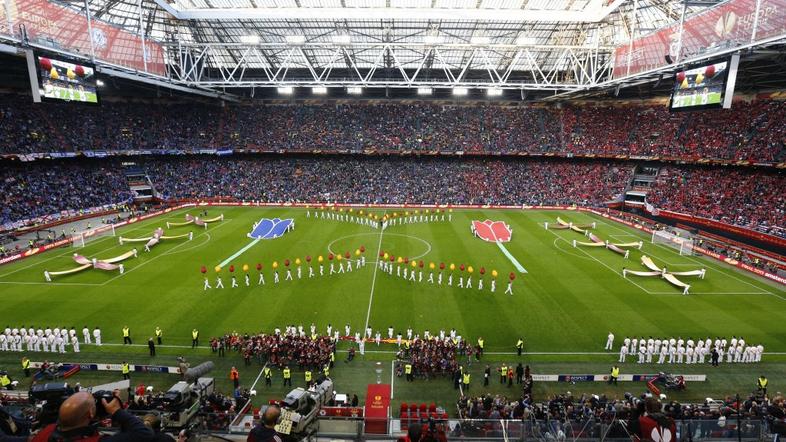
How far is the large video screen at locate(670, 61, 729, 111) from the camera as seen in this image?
25.3m

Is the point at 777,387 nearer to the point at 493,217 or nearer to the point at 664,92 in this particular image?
the point at 493,217

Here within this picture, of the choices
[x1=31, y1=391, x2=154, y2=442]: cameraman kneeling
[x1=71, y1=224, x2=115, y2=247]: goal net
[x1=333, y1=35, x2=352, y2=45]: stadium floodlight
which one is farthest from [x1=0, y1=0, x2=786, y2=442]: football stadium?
[x1=333, y1=35, x2=352, y2=45]: stadium floodlight

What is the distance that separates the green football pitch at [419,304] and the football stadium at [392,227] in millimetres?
194

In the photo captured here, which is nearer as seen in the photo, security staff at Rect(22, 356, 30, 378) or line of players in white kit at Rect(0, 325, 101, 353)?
security staff at Rect(22, 356, 30, 378)

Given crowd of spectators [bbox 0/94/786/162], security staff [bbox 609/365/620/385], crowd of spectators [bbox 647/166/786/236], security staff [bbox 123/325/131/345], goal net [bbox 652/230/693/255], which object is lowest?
security staff [bbox 609/365/620/385]

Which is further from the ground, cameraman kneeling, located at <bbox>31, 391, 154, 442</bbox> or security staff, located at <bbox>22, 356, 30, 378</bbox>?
cameraman kneeling, located at <bbox>31, 391, 154, 442</bbox>

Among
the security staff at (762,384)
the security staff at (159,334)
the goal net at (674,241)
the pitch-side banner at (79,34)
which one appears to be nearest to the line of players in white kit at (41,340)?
the security staff at (159,334)

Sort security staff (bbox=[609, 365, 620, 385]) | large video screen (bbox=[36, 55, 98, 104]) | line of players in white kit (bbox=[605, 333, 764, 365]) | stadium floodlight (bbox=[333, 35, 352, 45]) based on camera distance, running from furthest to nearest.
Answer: stadium floodlight (bbox=[333, 35, 352, 45]) < large video screen (bbox=[36, 55, 98, 104]) < line of players in white kit (bbox=[605, 333, 764, 365]) < security staff (bbox=[609, 365, 620, 385])

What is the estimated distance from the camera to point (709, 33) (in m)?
30.0

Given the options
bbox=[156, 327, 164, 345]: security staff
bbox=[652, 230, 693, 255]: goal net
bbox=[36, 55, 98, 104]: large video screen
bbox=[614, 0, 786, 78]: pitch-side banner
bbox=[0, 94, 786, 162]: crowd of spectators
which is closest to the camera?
bbox=[156, 327, 164, 345]: security staff

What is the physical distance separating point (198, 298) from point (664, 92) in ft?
195

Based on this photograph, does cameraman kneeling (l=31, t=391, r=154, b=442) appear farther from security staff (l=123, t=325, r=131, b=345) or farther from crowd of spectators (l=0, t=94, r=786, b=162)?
crowd of spectators (l=0, t=94, r=786, b=162)

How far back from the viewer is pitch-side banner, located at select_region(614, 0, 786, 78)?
24.7 metres

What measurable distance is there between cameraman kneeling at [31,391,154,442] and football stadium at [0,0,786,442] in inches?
1.1
